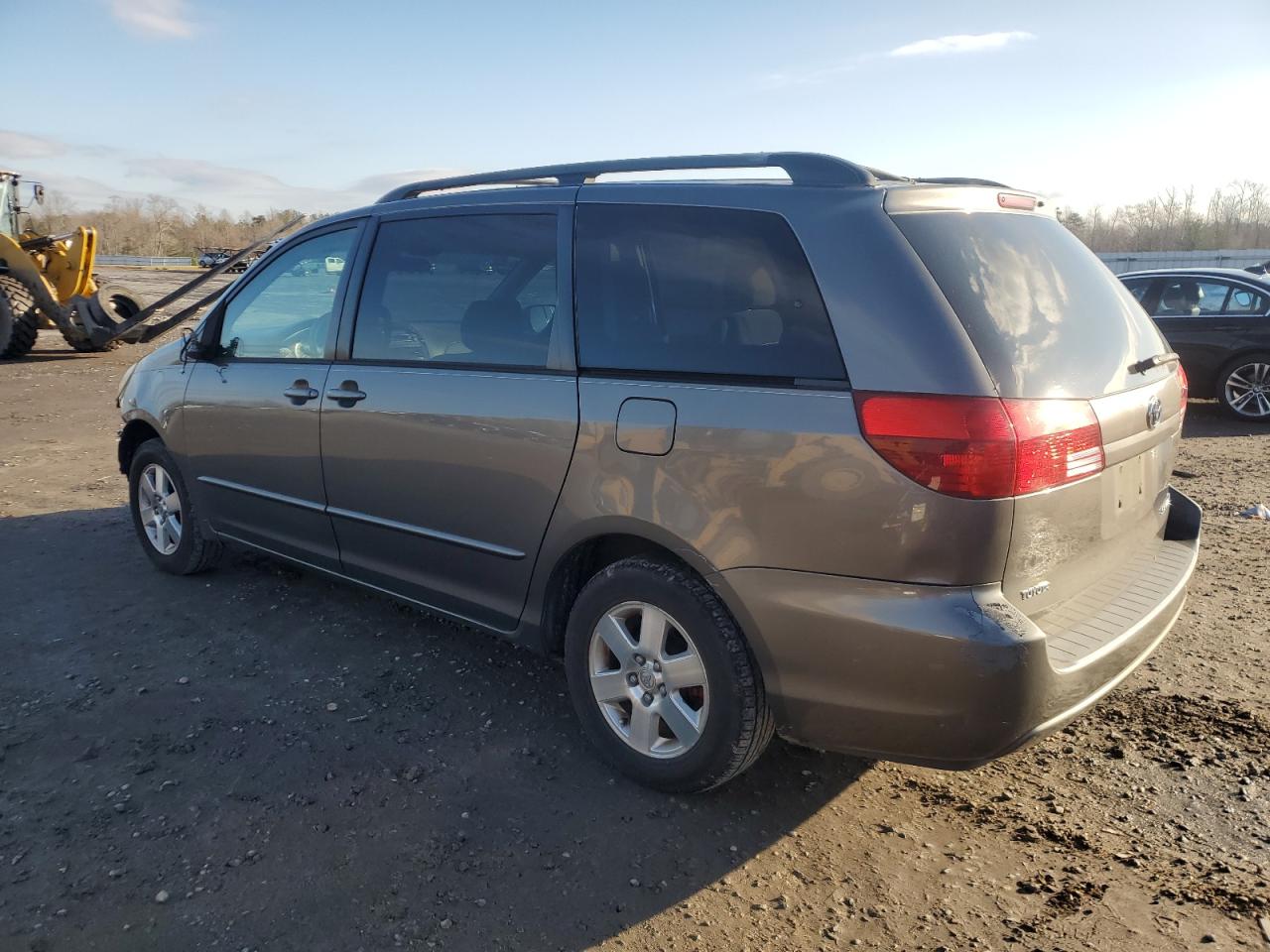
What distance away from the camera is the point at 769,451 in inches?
101

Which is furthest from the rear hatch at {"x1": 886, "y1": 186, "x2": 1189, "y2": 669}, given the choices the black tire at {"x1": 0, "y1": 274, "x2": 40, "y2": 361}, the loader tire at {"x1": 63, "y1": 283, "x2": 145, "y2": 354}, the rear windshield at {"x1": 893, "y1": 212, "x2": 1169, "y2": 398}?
the black tire at {"x1": 0, "y1": 274, "x2": 40, "y2": 361}

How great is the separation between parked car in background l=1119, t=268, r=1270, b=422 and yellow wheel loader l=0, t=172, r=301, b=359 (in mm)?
14021

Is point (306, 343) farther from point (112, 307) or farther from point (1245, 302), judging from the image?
point (112, 307)

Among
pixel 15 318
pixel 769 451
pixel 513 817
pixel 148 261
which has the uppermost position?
pixel 148 261

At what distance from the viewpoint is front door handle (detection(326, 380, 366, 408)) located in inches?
150

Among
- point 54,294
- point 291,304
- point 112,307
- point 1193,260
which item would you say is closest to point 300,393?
point 291,304

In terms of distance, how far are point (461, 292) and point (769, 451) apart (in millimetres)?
1617

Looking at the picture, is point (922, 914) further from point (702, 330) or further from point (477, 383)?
point (477, 383)

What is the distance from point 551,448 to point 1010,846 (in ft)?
5.98

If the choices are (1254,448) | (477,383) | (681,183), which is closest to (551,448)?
(477,383)

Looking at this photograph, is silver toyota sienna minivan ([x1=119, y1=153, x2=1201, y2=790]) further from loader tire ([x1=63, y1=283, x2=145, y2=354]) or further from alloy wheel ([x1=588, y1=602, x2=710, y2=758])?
loader tire ([x1=63, y1=283, x2=145, y2=354])

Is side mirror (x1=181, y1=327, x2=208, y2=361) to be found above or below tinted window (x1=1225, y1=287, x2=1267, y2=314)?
below

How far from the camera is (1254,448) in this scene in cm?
845

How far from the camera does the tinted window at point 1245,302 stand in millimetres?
9766
